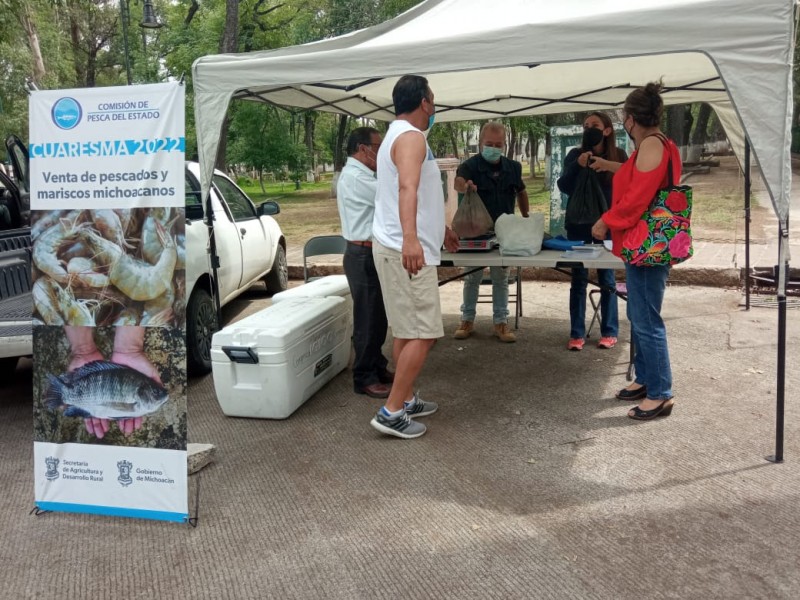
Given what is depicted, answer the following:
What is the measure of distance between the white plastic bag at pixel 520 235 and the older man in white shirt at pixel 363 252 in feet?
3.45

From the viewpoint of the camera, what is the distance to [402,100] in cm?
364

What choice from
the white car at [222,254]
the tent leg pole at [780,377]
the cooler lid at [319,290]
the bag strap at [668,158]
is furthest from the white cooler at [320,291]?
the tent leg pole at [780,377]

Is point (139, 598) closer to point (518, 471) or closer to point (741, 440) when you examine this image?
point (518, 471)

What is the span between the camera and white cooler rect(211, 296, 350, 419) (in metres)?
4.20

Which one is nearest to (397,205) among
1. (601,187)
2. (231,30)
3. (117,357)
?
(117,357)

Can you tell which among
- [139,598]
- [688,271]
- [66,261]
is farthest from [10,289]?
[688,271]

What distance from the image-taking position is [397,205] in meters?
3.72

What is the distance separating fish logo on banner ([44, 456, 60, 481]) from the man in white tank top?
177cm

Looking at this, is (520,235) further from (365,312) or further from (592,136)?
(365,312)

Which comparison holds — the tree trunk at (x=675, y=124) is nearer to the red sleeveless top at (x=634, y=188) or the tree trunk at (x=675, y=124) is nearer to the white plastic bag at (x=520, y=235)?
the white plastic bag at (x=520, y=235)

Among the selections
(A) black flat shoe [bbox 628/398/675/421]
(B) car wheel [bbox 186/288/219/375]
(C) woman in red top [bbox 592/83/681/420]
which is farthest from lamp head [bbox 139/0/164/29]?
(A) black flat shoe [bbox 628/398/675/421]

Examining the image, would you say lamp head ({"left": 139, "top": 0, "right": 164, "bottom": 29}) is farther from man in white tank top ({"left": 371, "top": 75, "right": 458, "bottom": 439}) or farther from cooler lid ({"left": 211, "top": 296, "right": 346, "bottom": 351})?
man in white tank top ({"left": 371, "top": 75, "right": 458, "bottom": 439})

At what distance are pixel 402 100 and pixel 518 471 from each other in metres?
2.09

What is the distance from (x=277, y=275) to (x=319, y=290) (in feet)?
9.49
